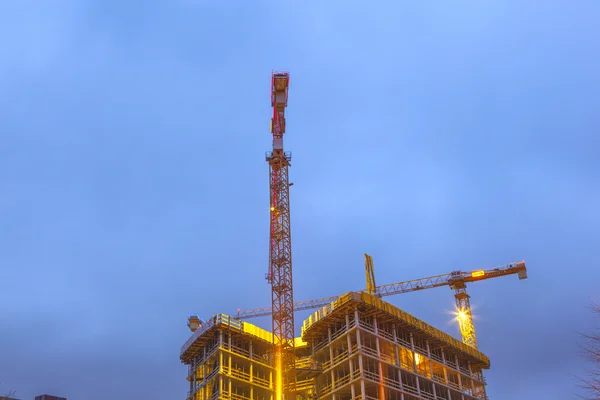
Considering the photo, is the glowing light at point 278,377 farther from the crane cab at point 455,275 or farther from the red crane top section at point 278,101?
the crane cab at point 455,275

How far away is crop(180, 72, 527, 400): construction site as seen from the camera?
92.9m

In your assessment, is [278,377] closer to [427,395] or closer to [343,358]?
[343,358]

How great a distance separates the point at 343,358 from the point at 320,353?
602 centimetres

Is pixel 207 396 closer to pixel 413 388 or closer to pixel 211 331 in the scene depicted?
Answer: pixel 211 331

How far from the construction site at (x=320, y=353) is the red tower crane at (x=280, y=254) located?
0.50ft

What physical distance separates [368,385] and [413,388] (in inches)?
326

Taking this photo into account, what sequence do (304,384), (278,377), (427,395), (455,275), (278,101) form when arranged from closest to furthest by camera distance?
(427,395) → (304,384) → (278,377) → (278,101) → (455,275)

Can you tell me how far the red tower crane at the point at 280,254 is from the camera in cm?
10041

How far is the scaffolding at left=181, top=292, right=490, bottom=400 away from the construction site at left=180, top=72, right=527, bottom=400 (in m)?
0.15

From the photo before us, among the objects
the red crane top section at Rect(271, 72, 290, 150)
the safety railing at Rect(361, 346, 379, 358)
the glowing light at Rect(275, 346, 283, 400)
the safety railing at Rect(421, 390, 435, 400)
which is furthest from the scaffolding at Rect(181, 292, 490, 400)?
the red crane top section at Rect(271, 72, 290, 150)

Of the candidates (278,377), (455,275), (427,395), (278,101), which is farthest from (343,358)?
(455,275)

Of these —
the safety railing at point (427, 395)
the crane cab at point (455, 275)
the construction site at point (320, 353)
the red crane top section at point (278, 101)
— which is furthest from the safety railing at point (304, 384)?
the crane cab at point (455, 275)

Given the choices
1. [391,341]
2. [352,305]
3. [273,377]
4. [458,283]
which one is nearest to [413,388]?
[391,341]

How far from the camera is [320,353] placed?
98562mm
